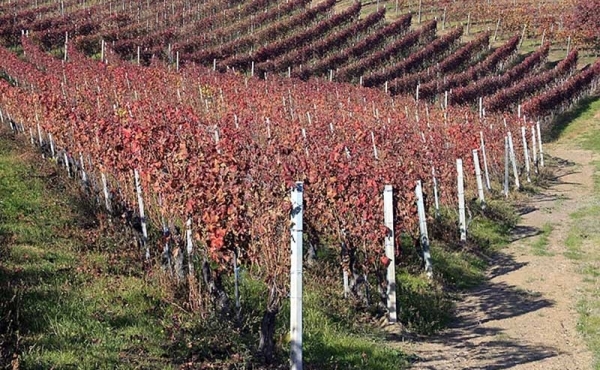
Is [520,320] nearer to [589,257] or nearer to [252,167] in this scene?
[589,257]

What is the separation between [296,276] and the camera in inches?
206

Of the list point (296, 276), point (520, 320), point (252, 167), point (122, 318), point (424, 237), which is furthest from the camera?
point (424, 237)

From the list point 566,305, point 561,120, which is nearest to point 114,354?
point 566,305

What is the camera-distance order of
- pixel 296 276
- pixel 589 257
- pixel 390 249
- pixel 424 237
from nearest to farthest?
pixel 296 276 → pixel 390 249 → pixel 424 237 → pixel 589 257

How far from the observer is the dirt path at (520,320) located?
6.64 meters

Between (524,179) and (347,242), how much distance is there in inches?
527

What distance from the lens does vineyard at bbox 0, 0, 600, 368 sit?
6379 millimetres

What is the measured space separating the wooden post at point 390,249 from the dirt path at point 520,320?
1.78 ft

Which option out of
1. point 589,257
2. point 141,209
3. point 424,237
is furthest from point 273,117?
point 141,209

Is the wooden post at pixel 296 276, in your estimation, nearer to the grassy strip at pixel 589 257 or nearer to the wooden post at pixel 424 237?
the grassy strip at pixel 589 257

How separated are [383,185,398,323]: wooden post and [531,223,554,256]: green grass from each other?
493 cm

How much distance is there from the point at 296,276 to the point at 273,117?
12780 mm

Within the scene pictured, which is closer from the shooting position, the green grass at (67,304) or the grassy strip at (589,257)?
the green grass at (67,304)

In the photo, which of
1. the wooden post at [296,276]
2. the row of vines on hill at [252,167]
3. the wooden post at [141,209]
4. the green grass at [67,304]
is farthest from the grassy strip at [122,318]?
the row of vines on hill at [252,167]
